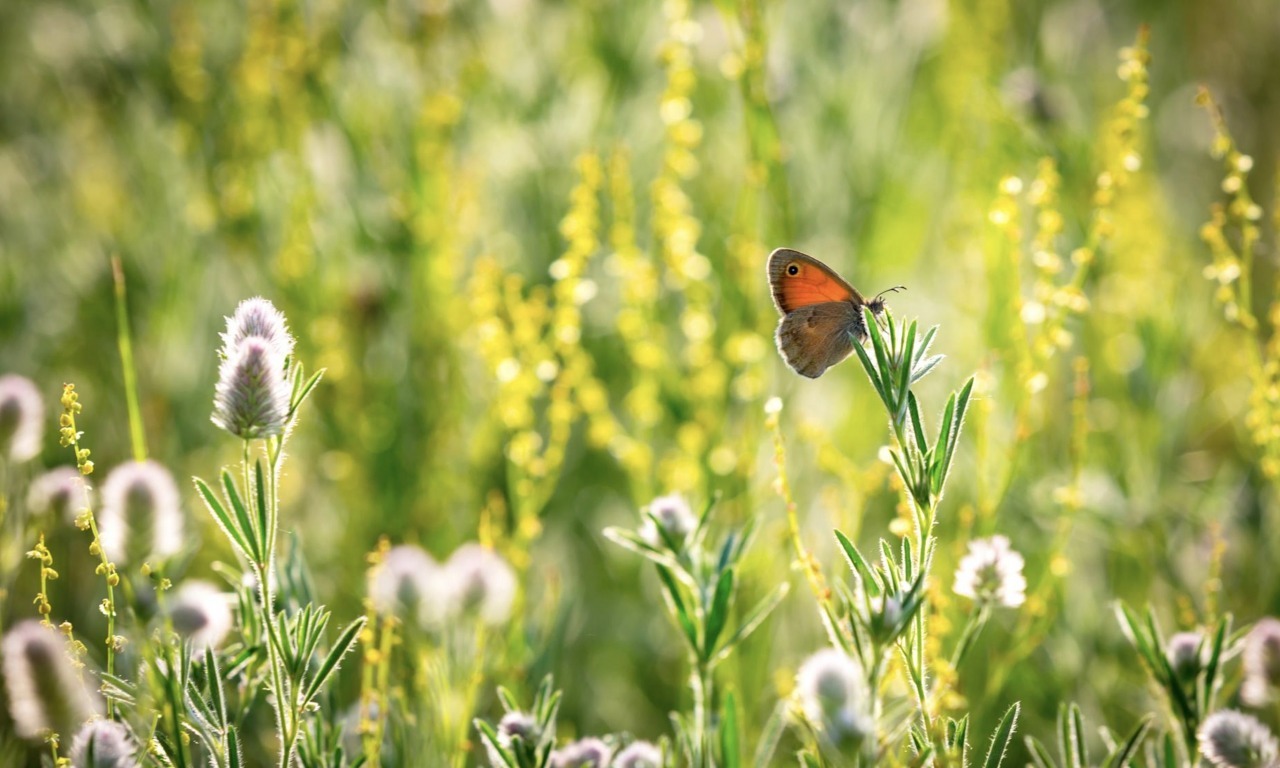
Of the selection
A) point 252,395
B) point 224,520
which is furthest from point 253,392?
point 224,520

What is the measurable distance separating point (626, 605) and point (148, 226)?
133cm

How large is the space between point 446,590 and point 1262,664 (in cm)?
83

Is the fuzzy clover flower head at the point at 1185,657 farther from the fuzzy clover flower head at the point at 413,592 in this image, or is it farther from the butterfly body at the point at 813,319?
the fuzzy clover flower head at the point at 413,592

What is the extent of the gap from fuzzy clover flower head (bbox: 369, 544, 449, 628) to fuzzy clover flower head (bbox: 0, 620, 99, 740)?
29 cm

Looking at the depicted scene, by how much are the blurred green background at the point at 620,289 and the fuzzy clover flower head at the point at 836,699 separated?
1.61 ft

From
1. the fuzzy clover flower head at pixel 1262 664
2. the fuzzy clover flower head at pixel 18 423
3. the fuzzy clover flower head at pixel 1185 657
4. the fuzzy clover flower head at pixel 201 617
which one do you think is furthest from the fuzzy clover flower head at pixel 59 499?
the fuzzy clover flower head at pixel 1262 664

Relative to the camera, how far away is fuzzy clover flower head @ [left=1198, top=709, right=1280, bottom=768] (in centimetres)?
91

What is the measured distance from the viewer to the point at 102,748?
0.82 meters

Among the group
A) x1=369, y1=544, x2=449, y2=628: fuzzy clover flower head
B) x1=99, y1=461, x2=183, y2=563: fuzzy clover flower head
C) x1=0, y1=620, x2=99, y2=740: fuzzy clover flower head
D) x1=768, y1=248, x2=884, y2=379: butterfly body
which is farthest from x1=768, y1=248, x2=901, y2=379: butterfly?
x1=0, y1=620, x2=99, y2=740: fuzzy clover flower head

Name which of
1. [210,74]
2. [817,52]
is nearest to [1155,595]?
[817,52]

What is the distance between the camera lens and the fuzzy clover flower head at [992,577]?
926 millimetres

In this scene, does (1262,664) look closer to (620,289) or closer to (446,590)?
(446,590)

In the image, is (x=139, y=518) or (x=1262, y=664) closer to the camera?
(x=139, y=518)

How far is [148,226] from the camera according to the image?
2373 millimetres
